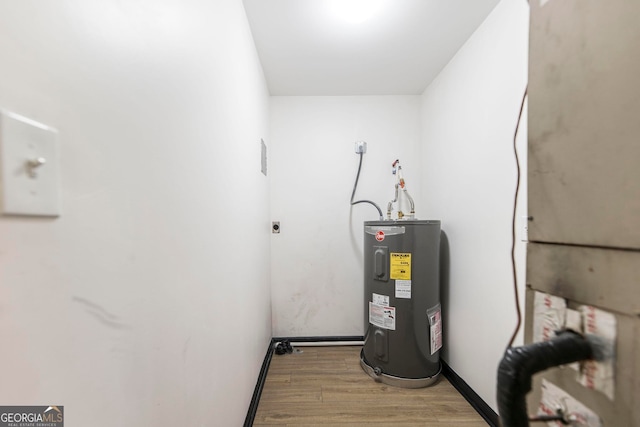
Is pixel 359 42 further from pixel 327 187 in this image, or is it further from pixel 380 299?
pixel 380 299

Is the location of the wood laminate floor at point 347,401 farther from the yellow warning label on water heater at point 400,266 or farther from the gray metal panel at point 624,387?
the gray metal panel at point 624,387

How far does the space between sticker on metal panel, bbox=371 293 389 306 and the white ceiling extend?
169cm

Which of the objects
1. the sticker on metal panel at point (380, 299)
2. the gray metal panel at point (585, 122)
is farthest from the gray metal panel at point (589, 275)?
the sticker on metal panel at point (380, 299)

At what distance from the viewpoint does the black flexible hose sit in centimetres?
39

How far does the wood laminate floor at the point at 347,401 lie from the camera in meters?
1.37

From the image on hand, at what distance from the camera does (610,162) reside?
38 cm

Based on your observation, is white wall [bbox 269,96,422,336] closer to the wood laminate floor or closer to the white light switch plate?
the wood laminate floor

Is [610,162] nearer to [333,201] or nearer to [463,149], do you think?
[463,149]

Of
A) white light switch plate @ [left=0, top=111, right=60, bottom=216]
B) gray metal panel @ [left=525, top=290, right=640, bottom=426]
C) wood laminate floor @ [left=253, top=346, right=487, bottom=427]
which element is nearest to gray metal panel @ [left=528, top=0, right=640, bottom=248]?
gray metal panel @ [left=525, top=290, right=640, bottom=426]

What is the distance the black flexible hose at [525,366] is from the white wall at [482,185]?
940mm

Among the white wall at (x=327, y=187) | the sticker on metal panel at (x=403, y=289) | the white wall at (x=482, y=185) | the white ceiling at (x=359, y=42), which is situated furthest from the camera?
the white wall at (x=327, y=187)

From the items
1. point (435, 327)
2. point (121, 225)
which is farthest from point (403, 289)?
point (121, 225)

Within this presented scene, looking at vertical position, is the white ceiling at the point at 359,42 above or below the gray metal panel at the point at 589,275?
above

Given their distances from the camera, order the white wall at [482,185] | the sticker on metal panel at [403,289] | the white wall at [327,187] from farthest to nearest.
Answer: the white wall at [327,187], the sticker on metal panel at [403,289], the white wall at [482,185]
